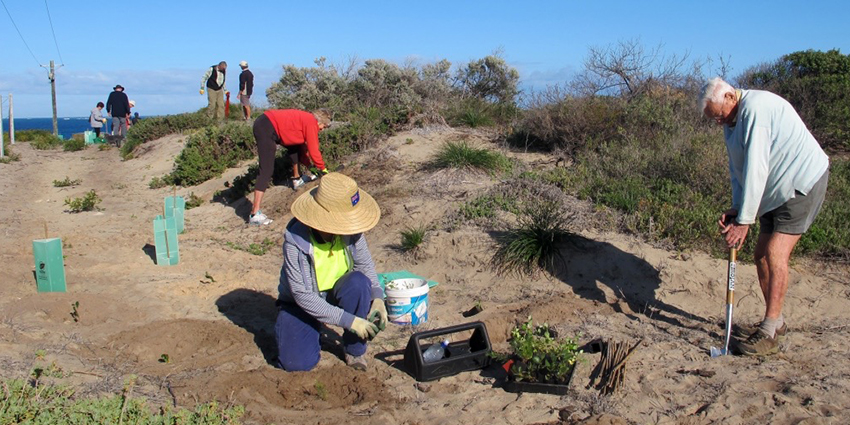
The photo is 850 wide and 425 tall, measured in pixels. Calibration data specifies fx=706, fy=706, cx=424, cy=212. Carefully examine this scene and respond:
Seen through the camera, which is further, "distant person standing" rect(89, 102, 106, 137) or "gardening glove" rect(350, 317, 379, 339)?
"distant person standing" rect(89, 102, 106, 137)

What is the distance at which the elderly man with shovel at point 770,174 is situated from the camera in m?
4.43

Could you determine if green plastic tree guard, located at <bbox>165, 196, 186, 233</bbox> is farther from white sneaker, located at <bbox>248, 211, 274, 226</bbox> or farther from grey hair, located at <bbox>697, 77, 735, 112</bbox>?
grey hair, located at <bbox>697, 77, 735, 112</bbox>

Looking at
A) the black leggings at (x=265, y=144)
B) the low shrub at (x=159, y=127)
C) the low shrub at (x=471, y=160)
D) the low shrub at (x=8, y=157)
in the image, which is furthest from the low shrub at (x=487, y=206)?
the low shrub at (x=8, y=157)

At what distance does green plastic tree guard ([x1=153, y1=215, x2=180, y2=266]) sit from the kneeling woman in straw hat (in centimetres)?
265

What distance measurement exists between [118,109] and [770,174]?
65.3 ft

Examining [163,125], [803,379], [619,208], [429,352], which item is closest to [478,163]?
[619,208]

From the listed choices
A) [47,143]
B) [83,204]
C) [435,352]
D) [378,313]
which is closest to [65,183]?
[83,204]

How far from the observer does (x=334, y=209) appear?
14.2 ft

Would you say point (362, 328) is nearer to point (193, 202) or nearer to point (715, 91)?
point (715, 91)

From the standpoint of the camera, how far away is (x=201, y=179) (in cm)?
1297

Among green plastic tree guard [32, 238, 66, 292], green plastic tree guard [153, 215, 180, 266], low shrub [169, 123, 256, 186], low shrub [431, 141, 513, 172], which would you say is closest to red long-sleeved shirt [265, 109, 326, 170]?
low shrub [431, 141, 513, 172]

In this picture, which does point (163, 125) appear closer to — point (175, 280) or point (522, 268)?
point (175, 280)

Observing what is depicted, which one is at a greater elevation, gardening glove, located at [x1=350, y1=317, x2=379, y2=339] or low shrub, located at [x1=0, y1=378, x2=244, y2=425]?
gardening glove, located at [x1=350, y1=317, x2=379, y2=339]

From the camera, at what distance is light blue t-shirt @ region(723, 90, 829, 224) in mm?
4426
